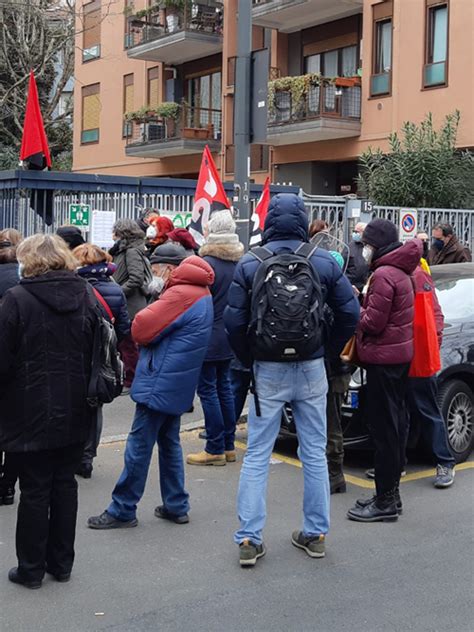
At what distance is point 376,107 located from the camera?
22.6 meters

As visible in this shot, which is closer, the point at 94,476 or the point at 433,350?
the point at 433,350

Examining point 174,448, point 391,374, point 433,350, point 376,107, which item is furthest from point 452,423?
point 376,107

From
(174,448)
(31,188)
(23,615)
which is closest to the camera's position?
(23,615)

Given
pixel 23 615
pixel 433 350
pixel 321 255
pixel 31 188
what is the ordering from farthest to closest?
pixel 31 188 → pixel 433 350 → pixel 321 255 → pixel 23 615

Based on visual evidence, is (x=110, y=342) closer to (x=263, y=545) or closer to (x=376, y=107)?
(x=263, y=545)

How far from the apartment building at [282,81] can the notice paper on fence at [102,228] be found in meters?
11.1

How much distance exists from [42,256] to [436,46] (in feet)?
60.3

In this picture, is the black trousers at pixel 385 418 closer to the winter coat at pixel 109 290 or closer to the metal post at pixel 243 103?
the winter coat at pixel 109 290

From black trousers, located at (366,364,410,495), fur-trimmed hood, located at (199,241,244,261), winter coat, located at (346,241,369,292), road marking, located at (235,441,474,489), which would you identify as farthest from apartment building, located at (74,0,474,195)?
black trousers, located at (366,364,410,495)

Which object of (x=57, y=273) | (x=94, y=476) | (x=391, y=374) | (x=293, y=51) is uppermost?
(x=293, y=51)

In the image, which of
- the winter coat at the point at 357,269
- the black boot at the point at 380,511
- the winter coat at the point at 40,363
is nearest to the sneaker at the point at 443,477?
the black boot at the point at 380,511

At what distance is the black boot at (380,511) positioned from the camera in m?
5.88

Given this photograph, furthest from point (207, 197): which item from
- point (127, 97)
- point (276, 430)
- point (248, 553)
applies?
point (127, 97)

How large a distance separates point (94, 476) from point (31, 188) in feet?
18.1
